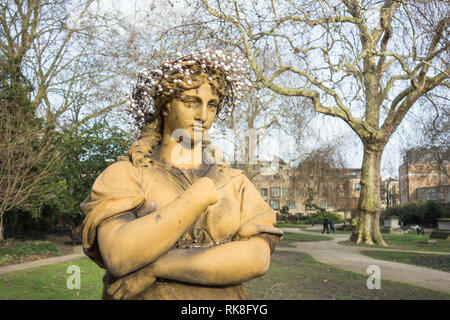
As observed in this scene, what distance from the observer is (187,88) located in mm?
1848

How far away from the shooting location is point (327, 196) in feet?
119

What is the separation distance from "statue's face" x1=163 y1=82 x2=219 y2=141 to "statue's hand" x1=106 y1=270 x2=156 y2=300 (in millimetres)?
729

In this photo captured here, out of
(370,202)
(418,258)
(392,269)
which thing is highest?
(370,202)

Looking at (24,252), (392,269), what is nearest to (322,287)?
(392,269)

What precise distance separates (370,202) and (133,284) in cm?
1675

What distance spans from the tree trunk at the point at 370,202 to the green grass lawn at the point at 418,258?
7.90 feet

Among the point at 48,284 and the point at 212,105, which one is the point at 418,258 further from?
the point at 212,105

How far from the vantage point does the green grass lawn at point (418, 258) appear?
11.4 meters

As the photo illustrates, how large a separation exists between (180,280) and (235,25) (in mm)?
13037

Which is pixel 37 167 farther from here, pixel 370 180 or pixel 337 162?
pixel 337 162

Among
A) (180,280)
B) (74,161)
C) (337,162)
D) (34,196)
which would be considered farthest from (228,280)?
(337,162)

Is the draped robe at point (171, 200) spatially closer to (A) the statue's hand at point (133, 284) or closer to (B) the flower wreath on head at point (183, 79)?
(A) the statue's hand at point (133, 284)

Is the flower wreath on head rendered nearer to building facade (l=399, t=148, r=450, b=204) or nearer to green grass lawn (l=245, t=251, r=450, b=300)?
green grass lawn (l=245, t=251, r=450, b=300)

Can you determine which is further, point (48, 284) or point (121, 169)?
point (48, 284)
